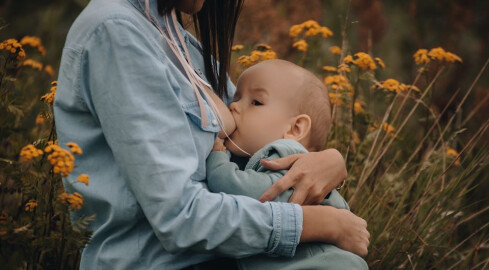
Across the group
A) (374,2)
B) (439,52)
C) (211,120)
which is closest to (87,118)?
(211,120)

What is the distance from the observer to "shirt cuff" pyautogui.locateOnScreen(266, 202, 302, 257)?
1.69 m

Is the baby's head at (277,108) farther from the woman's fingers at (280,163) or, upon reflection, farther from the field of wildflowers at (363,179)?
the field of wildflowers at (363,179)

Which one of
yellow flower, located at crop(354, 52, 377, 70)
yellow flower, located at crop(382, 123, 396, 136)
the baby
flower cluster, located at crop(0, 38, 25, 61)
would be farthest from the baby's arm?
yellow flower, located at crop(382, 123, 396, 136)

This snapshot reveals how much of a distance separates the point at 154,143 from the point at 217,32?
0.79 meters

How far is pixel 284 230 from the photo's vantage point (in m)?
1.69

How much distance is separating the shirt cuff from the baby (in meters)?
0.11

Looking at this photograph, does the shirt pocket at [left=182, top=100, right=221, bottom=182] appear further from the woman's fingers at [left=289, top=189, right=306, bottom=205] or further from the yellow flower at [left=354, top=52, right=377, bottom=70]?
the yellow flower at [left=354, top=52, right=377, bottom=70]

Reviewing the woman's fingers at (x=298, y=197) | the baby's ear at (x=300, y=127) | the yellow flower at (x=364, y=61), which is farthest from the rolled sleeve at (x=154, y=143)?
the yellow flower at (x=364, y=61)

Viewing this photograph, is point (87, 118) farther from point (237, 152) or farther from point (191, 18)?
point (191, 18)

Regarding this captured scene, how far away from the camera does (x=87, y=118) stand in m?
1.67

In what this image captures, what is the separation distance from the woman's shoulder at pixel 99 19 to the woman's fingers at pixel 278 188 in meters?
0.58

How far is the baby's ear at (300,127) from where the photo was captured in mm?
2188

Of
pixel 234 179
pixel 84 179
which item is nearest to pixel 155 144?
pixel 84 179

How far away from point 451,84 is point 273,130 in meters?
2.96
